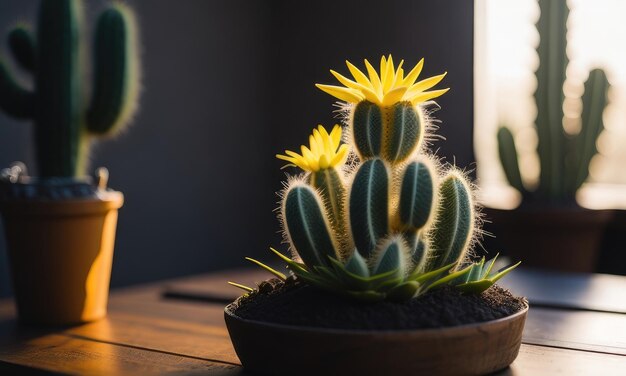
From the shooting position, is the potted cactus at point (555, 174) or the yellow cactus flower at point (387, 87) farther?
the potted cactus at point (555, 174)

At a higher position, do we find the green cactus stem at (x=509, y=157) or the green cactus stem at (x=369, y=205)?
the green cactus stem at (x=369, y=205)

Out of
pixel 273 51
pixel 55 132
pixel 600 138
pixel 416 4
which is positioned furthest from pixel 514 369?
pixel 273 51

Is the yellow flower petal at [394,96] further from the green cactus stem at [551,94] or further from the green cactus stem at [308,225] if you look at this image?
Answer: the green cactus stem at [551,94]

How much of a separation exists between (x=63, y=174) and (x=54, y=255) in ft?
0.41

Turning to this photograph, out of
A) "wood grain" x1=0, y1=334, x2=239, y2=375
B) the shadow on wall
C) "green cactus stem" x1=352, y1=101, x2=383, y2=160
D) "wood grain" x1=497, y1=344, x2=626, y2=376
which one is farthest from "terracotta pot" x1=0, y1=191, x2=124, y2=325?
the shadow on wall

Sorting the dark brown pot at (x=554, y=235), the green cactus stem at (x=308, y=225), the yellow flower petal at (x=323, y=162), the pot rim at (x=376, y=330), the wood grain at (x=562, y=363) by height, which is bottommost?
the dark brown pot at (x=554, y=235)

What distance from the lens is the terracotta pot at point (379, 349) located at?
601 millimetres

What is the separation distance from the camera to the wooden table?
0.75 meters

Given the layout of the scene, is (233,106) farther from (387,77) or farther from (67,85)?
(387,77)

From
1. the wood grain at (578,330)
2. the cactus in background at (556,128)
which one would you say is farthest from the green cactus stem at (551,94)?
the wood grain at (578,330)

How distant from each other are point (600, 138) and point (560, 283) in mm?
1035

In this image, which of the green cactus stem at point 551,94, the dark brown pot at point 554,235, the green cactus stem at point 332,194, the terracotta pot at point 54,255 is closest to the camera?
the green cactus stem at point 332,194

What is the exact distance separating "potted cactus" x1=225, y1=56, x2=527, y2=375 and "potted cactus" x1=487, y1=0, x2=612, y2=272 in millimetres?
1346

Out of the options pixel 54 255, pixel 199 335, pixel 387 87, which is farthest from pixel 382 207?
pixel 54 255
